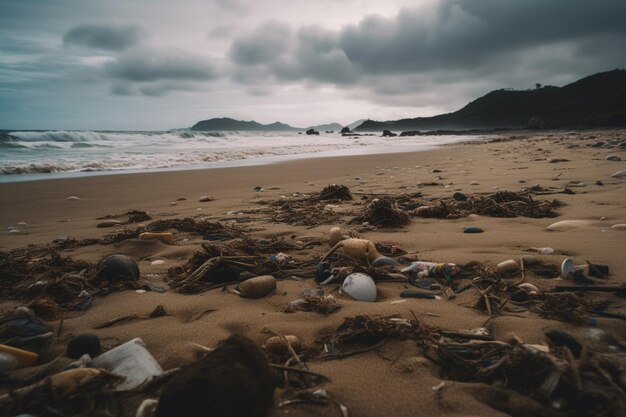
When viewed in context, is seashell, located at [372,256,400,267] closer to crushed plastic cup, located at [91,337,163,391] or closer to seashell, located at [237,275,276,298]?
seashell, located at [237,275,276,298]

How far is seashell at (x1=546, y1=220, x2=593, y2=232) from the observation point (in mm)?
3199

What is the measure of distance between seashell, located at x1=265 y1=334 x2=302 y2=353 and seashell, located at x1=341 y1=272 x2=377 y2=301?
59 cm

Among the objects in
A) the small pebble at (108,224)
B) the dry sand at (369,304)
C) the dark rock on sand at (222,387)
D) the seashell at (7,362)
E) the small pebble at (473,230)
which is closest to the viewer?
the dark rock on sand at (222,387)

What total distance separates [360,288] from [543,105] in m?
87.3

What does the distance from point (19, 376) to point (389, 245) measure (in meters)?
2.46

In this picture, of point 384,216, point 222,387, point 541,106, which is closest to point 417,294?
point 222,387

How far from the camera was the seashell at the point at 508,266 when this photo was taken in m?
2.31

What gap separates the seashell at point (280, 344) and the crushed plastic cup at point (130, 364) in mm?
423

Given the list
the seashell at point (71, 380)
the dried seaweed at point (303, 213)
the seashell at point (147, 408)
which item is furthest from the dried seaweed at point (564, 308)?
the dried seaweed at point (303, 213)

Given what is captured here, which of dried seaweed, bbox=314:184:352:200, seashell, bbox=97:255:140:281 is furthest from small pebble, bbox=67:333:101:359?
dried seaweed, bbox=314:184:352:200

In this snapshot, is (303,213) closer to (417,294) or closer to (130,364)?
(417,294)

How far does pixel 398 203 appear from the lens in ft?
16.3

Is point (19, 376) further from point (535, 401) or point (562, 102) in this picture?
point (562, 102)

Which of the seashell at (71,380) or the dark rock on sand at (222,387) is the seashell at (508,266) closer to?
the dark rock on sand at (222,387)
